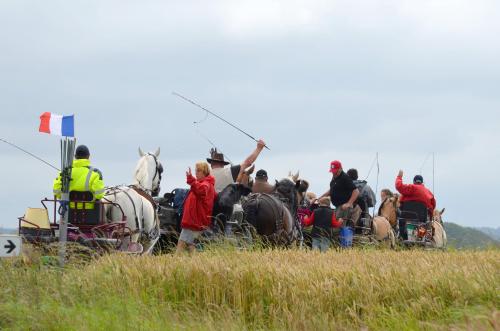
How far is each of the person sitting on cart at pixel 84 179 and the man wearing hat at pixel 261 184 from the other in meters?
4.72

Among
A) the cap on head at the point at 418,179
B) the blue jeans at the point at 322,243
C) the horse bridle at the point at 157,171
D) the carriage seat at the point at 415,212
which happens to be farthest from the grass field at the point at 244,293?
the cap on head at the point at 418,179

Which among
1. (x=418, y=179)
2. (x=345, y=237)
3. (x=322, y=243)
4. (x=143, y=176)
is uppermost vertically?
(x=418, y=179)

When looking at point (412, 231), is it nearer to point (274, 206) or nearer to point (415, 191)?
point (415, 191)

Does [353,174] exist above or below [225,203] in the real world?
above

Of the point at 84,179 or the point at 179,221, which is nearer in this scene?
the point at 84,179

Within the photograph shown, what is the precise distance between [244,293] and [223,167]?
6.73 metres

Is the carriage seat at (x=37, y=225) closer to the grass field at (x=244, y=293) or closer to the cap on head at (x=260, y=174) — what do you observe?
the grass field at (x=244, y=293)

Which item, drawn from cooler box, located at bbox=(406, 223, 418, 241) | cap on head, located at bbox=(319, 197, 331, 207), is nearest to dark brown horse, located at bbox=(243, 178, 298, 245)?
cap on head, located at bbox=(319, 197, 331, 207)

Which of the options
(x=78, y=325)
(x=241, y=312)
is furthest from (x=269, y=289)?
(x=78, y=325)

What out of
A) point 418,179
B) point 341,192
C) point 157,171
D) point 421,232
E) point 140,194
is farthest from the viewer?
point 418,179

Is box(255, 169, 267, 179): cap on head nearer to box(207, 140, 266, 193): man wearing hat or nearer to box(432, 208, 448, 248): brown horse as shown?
box(207, 140, 266, 193): man wearing hat

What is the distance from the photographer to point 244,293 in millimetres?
12750

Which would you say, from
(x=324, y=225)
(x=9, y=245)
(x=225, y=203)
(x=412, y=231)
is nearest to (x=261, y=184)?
(x=324, y=225)

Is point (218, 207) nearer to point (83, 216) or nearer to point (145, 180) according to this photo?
point (145, 180)
